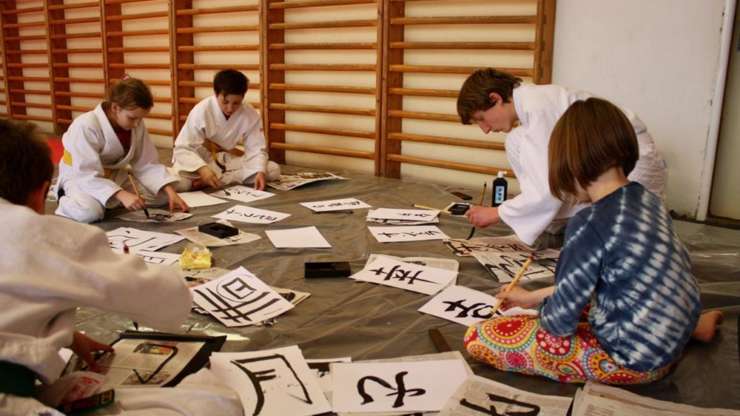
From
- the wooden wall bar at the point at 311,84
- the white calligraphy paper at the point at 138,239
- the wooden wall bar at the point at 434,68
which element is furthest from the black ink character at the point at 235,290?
the wooden wall bar at the point at 311,84

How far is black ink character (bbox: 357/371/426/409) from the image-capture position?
4.58 ft

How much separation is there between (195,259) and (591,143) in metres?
1.58

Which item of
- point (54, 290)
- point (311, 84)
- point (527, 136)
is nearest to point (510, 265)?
point (527, 136)

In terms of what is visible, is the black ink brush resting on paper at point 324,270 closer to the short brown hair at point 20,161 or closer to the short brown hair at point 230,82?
the short brown hair at point 20,161

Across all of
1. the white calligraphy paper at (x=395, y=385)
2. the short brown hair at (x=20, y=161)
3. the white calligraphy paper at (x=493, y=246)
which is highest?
the short brown hair at (x=20, y=161)

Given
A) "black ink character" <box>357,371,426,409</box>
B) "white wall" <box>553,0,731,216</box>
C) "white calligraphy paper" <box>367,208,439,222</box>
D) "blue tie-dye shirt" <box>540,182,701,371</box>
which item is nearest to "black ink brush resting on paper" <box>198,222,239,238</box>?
"white calligraphy paper" <box>367,208,439,222</box>

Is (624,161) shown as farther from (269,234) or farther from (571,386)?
(269,234)

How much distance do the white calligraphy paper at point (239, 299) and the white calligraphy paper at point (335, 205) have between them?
1163 mm

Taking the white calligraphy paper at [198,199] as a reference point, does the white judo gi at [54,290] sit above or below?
above

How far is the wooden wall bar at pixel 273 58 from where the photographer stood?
407 cm

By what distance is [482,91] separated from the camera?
2.45 meters

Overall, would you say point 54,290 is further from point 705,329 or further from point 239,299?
point 705,329

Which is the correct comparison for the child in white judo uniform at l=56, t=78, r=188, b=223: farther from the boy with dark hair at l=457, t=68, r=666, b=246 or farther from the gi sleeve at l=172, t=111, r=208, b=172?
the boy with dark hair at l=457, t=68, r=666, b=246

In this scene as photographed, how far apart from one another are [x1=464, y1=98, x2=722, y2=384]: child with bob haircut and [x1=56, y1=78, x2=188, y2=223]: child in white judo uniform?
2.20 m
